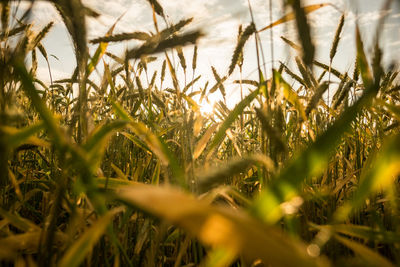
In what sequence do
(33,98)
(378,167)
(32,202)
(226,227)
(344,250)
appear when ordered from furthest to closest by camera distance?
(32,202) < (344,250) < (33,98) < (378,167) < (226,227)

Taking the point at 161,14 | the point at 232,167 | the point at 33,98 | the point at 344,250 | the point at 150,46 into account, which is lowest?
the point at 344,250

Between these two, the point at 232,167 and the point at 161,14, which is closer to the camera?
the point at 232,167

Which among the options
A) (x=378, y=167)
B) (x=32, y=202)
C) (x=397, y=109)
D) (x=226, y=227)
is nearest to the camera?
(x=226, y=227)

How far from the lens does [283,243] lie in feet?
0.96

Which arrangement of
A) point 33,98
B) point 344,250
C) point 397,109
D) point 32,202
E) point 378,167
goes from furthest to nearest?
1. point 32,202
2. point 344,250
3. point 397,109
4. point 33,98
5. point 378,167

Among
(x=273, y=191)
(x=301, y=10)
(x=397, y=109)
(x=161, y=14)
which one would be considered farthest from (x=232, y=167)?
(x=161, y=14)

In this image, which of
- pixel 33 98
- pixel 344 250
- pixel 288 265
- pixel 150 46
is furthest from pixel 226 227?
pixel 344 250

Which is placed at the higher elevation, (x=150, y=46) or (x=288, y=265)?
(x=150, y=46)

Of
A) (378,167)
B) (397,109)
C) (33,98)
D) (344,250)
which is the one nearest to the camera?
(378,167)

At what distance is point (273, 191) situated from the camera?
13.1 inches

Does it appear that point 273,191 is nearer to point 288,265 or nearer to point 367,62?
point 288,265

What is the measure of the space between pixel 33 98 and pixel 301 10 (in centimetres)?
60

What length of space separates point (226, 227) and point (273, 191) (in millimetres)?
106

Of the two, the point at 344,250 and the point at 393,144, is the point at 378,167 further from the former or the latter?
the point at 344,250
